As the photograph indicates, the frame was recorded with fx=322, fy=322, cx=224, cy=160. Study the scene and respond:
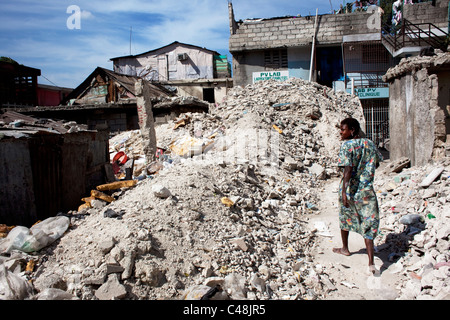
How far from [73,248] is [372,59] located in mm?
16850

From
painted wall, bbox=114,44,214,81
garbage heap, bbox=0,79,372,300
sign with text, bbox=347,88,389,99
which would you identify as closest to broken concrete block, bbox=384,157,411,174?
garbage heap, bbox=0,79,372,300

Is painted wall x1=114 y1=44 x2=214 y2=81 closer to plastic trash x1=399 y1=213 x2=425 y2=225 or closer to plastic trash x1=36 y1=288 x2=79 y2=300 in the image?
plastic trash x1=399 y1=213 x2=425 y2=225

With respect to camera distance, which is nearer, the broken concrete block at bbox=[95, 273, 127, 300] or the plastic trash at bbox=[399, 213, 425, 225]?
the broken concrete block at bbox=[95, 273, 127, 300]

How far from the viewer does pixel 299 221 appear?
4.91 meters

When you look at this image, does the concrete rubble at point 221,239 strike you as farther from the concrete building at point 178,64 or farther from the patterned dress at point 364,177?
the concrete building at point 178,64

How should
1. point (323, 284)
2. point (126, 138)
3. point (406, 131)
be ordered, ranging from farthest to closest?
point (126, 138) → point (406, 131) → point (323, 284)

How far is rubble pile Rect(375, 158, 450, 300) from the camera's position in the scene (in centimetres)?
288

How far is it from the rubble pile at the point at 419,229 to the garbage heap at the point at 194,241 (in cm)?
84

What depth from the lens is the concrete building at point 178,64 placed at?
21.5 m

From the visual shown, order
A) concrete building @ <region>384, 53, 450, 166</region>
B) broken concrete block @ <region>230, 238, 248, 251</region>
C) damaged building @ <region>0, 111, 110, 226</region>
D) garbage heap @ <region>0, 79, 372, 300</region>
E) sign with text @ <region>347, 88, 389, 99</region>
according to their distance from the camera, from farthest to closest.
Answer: sign with text @ <region>347, 88, 389, 99</region> < concrete building @ <region>384, 53, 450, 166</region> < damaged building @ <region>0, 111, 110, 226</region> < broken concrete block @ <region>230, 238, 248, 251</region> < garbage heap @ <region>0, 79, 372, 300</region>

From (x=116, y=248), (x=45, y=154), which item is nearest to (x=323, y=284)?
(x=116, y=248)

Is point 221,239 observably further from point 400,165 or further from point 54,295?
point 400,165

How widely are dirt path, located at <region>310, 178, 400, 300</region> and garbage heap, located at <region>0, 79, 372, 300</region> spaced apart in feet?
0.49

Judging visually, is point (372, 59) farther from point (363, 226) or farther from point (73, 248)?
point (73, 248)
